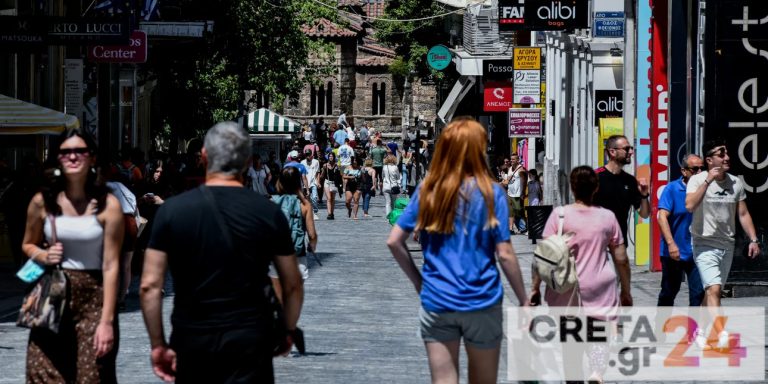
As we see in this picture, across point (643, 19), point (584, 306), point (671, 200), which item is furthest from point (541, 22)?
point (584, 306)

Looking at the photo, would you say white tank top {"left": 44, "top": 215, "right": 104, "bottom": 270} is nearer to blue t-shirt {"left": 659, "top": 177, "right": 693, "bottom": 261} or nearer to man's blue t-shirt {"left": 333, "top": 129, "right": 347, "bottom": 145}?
blue t-shirt {"left": 659, "top": 177, "right": 693, "bottom": 261}

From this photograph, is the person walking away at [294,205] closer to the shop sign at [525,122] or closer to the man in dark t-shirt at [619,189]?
the man in dark t-shirt at [619,189]

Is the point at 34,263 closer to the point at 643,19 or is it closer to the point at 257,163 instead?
the point at 643,19

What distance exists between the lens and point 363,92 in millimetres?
154750

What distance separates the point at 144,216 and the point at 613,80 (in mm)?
11031

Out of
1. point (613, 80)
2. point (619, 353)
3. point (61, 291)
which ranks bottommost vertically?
point (619, 353)

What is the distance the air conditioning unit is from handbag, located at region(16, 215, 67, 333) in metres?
42.0

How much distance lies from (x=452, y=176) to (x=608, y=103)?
22.3 metres

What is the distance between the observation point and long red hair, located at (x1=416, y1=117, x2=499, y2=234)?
7332 millimetres

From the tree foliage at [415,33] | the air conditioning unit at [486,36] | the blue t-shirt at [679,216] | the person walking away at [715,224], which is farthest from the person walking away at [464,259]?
the tree foliage at [415,33]

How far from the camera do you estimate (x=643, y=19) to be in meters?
23.4

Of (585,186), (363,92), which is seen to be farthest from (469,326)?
(363,92)

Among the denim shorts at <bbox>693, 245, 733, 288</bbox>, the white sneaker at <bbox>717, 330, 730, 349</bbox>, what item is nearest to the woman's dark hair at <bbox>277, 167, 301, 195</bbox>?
the denim shorts at <bbox>693, 245, 733, 288</bbox>

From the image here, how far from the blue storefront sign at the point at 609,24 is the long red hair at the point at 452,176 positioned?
19.5 meters
